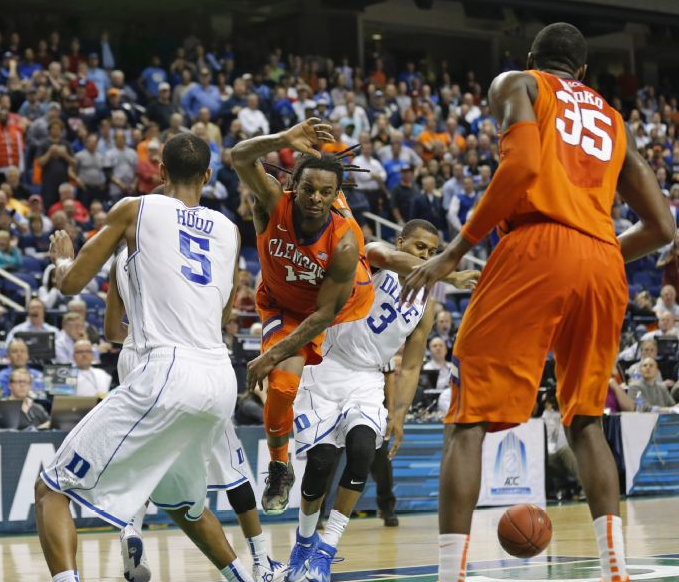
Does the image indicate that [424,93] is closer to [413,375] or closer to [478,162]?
[478,162]

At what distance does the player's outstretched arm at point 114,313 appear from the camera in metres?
5.88

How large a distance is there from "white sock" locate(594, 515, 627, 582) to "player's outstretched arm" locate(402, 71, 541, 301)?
117 cm

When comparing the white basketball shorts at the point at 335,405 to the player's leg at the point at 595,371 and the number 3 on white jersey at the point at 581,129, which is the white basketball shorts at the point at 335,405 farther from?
the number 3 on white jersey at the point at 581,129

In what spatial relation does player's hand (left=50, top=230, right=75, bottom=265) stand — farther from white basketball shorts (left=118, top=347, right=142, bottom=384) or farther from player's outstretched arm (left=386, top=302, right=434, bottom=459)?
player's outstretched arm (left=386, top=302, right=434, bottom=459)

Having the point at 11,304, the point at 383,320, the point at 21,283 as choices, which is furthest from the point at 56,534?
the point at 21,283

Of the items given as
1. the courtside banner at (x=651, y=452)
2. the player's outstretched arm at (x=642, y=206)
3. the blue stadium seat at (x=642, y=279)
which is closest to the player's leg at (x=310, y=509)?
the player's outstretched arm at (x=642, y=206)

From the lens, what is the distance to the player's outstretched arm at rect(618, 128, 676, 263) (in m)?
5.10

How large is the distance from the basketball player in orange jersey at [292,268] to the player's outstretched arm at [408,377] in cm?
134

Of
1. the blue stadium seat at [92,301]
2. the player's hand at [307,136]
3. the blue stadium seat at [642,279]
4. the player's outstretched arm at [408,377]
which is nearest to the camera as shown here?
the player's hand at [307,136]

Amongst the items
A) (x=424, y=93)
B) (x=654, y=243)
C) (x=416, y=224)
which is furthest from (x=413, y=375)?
(x=424, y=93)

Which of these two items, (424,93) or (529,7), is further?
(529,7)

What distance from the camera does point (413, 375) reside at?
8219mm

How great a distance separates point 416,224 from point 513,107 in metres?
3.18

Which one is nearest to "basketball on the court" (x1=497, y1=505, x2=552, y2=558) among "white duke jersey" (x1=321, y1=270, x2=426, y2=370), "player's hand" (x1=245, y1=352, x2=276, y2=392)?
"player's hand" (x1=245, y1=352, x2=276, y2=392)
